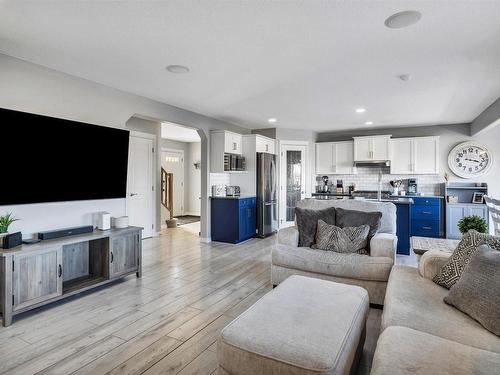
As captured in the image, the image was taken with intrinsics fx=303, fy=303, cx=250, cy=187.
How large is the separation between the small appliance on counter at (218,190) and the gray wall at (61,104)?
197 cm

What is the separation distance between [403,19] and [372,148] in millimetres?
4917

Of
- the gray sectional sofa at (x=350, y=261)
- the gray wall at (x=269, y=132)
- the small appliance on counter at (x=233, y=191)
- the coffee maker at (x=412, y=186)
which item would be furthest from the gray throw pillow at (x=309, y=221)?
the coffee maker at (x=412, y=186)

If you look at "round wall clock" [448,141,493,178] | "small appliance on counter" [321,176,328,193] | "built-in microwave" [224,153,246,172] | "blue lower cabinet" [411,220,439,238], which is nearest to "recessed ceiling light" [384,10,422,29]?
"built-in microwave" [224,153,246,172]

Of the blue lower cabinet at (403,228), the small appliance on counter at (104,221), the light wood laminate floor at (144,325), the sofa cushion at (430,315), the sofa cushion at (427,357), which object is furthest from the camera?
the blue lower cabinet at (403,228)

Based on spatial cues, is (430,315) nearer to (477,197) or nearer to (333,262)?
(333,262)

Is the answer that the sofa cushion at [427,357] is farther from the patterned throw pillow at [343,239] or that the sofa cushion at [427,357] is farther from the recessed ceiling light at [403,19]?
the recessed ceiling light at [403,19]

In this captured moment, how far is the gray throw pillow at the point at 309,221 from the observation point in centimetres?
348

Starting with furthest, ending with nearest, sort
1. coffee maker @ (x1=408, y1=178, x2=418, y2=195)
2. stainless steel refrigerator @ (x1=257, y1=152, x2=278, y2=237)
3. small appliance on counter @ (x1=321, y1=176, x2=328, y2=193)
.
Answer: small appliance on counter @ (x1=321, y1=176, x2=328, y2=193)
coffee maker @ (x1=408, y1=178, x2=418, y2=195)
stainless steel refrigerator @ (x1=257, y1=152, x2=278, y2=237)

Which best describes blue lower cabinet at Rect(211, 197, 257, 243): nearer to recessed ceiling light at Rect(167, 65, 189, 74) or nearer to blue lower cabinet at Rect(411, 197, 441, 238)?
recessed ceiling light at Rect(167, 65, 189, 74)

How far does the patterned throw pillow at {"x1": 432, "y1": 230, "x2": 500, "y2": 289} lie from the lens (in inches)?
80.2

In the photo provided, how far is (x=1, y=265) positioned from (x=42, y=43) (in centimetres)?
195

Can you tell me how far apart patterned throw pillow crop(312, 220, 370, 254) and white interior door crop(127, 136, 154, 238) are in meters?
3.84

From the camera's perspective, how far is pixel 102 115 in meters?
3.74

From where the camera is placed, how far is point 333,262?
3.04m
